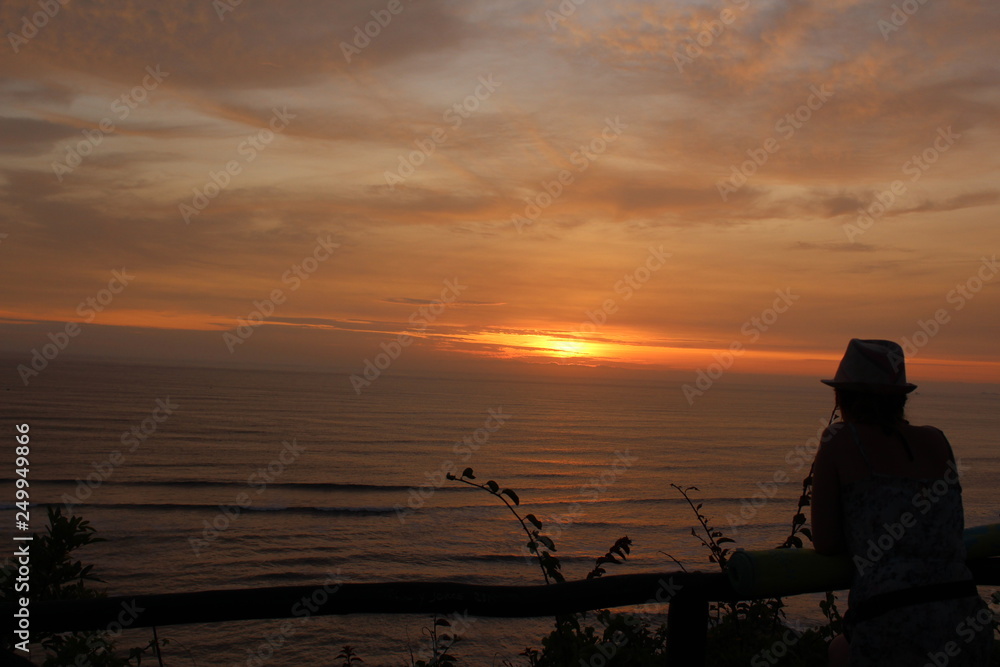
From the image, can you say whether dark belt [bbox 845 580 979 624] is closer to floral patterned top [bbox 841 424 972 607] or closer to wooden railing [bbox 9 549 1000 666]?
floral patterned top [bbox 841 424 972 607]

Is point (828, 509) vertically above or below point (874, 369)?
below

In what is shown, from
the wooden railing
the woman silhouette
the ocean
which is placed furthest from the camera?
the ocean

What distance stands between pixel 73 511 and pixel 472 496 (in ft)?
45.6

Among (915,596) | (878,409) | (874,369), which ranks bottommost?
(915,596)

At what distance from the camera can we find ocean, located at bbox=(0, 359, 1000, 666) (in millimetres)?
13781

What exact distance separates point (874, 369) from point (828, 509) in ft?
1.96

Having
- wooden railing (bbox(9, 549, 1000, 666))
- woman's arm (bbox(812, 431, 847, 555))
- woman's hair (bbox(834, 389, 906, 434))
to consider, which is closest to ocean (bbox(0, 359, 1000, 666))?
wooden railing (bbox(9, 549, 1000, 666))

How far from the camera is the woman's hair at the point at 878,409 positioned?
2891 mm

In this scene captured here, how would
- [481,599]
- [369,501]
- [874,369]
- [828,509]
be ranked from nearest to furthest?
[481,599], [828,509], [874,369], [369,501]

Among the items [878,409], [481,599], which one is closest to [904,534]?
[878,409]

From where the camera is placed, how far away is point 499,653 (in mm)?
12672

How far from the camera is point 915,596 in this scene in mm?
2668

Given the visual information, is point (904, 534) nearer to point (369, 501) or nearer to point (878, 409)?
point (878, 409)

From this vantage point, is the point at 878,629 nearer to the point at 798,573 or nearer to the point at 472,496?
the point at 798,573
